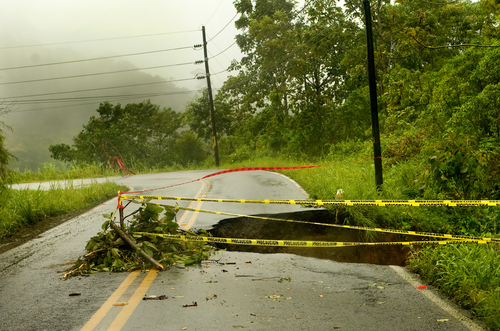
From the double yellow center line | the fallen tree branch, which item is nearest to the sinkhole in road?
the fallen tree branch

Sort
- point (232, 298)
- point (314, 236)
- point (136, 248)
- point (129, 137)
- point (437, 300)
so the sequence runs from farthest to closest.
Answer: point (129, 137) < point (314, 236) < point (136, 248) < point (232, 298) < point (437, 300)

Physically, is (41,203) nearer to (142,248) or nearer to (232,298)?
(142,248)

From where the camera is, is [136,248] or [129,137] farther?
[129,137]

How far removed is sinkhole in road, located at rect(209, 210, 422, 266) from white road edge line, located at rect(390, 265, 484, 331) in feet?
1.32

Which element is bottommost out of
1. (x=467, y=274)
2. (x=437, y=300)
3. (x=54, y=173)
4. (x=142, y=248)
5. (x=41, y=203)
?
(x=437, y=300)

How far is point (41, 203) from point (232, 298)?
862 cm

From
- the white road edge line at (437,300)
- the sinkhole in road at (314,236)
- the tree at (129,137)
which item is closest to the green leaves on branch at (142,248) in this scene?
the sinkhole in road at (314,236)

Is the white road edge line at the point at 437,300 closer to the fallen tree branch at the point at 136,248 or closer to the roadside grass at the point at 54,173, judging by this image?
the fallen tree branch at the point at 136,248

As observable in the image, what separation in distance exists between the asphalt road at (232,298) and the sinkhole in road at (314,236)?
0.33 m

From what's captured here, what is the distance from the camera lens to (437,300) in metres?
4.23

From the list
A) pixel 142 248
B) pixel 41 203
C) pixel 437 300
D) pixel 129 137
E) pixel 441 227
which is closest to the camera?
pixel 437 300

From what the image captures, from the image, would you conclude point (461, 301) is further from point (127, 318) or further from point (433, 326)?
point (127, 318)

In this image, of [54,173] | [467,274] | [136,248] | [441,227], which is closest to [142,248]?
[136,248]

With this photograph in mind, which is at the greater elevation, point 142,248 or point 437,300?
point 142,248
